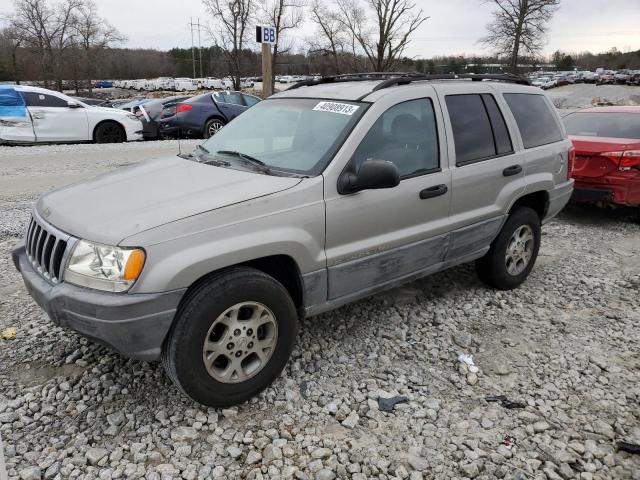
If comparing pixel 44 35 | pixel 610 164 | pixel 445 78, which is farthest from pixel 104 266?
pixel 44 35

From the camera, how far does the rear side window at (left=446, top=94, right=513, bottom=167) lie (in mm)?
4020

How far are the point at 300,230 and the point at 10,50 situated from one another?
5119cm

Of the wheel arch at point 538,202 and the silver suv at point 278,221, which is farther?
the wheel arch at point 538,202

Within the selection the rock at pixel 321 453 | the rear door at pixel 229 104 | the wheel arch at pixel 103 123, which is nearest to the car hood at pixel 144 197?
the rock at pixel 321 453

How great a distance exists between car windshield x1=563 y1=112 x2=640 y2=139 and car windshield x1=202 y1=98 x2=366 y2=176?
18.7 ft

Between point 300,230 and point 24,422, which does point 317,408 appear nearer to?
point 300,230

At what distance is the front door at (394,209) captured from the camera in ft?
10.8

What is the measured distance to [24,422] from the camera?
2896 millimetres

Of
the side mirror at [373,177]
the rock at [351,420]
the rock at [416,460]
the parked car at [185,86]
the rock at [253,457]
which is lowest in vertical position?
the rock at [416,460]

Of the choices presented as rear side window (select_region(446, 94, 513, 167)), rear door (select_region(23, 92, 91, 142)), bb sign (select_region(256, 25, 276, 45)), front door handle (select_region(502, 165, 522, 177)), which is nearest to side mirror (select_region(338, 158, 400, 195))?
rear side window (select_region(446, 94, 513, 167))

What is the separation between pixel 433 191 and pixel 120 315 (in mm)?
Answer: 2279

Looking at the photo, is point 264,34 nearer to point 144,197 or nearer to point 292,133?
point 292,133

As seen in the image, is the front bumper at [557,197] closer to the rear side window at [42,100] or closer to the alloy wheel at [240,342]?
the alloy wheel at [240,342]

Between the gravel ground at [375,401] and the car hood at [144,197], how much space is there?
107cm
